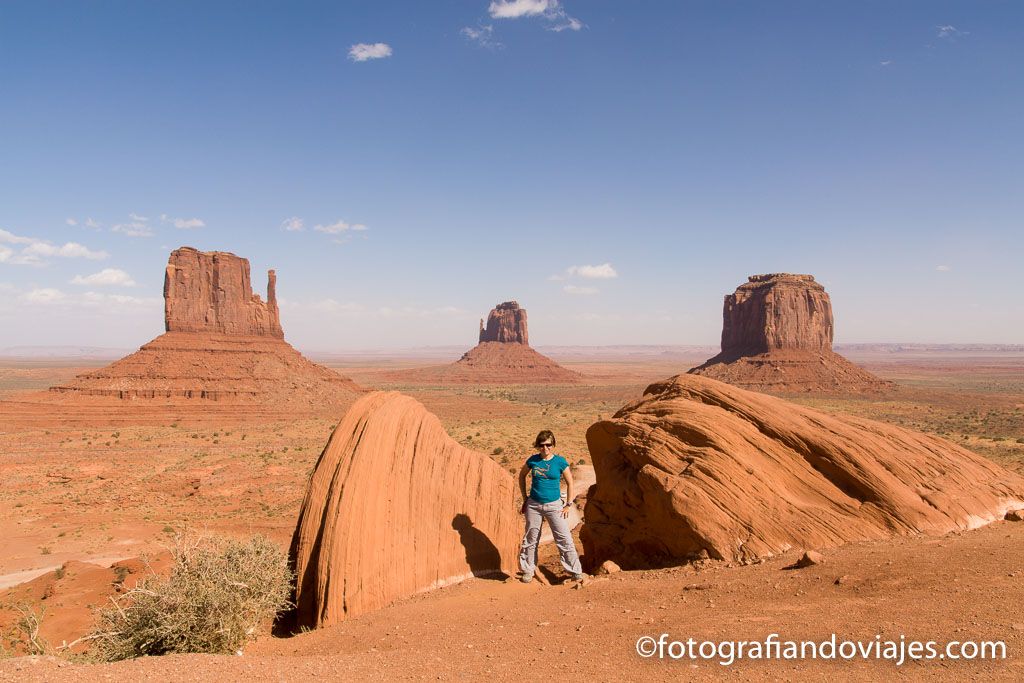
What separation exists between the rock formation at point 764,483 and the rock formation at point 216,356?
171ft

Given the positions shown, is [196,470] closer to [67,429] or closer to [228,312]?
[67,429]

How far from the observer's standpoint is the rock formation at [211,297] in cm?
6291

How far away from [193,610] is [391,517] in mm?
2603

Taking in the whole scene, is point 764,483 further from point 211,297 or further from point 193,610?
point 211,297

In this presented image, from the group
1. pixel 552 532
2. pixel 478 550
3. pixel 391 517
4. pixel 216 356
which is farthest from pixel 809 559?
pixel 216 356

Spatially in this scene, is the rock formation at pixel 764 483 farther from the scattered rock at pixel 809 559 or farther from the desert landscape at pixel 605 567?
the scattered rock at pixel 809 559

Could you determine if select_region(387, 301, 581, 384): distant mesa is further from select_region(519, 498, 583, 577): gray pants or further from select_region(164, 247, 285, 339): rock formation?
select_region(519, 498, 583, 577): gray pants

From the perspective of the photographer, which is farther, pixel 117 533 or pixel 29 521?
pixel 29 521

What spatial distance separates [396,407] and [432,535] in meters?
2.32

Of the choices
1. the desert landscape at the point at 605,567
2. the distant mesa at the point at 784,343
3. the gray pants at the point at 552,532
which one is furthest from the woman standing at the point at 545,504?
the distant mesa at the point at 784,343

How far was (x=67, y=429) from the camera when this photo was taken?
43344mm

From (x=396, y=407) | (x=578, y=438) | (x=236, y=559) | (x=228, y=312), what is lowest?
(x=578, y=438)

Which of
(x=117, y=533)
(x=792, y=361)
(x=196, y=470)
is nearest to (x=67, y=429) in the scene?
(x=196, y=470)

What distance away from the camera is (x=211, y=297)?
213 feet
